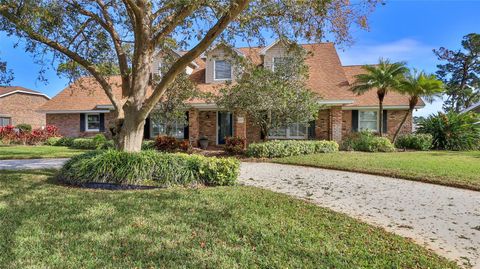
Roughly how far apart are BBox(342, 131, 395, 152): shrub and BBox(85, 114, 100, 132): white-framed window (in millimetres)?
15924

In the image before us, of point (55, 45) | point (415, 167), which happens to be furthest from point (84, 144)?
point (415, 167)

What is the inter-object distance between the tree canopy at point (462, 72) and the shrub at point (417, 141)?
21.8m

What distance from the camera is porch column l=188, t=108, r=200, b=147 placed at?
64.5ft

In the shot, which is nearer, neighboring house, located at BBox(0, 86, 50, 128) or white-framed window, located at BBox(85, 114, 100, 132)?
white-framed window, located at BBox(85, 114, 100, 132)

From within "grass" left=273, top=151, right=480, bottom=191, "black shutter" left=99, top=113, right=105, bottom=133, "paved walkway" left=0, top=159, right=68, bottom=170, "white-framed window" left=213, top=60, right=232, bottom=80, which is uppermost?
"white-framed window" left=213, top=60, right=232, bottom=80

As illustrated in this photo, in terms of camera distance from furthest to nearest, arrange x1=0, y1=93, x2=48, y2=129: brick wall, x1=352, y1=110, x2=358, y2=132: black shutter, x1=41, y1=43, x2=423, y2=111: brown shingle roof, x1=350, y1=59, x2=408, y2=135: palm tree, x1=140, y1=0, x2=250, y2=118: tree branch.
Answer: x1=0, y1=93, x2=48, y2=129: brick wall → x1=352, y1=110, x2=358, y2=132: black shutter → x1=41, y1=43, x2=423, y2=111: brown shingle roof → x1=350, y1=59, x2=408, y2=135: palm tree → x1=140, y1=0, x2=250, y2=118: tree branch

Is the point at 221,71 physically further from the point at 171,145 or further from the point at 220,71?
the point at 171,145

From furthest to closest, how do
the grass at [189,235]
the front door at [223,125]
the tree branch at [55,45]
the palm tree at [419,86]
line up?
the front door at [223,125], the palm tree at [419,86], the tree branch at [55,45], the grass at [189,235]

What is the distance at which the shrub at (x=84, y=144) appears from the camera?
19288mm

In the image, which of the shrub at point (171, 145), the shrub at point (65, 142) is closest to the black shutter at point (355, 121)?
the shrub at point (171, 145)

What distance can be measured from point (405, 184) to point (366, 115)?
470 inches

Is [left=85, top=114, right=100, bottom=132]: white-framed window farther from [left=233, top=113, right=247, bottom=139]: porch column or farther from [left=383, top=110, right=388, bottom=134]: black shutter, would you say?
[left=383, top=110, right=388, bottom=134]: black shutter

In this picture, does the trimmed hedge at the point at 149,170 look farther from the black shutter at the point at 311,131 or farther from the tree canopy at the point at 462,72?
the tree canopy at the point at 462,72

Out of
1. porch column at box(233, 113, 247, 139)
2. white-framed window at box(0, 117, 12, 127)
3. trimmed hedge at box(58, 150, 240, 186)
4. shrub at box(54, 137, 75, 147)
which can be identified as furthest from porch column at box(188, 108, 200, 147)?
white-framed window at box(0, 117, 12, 127)
